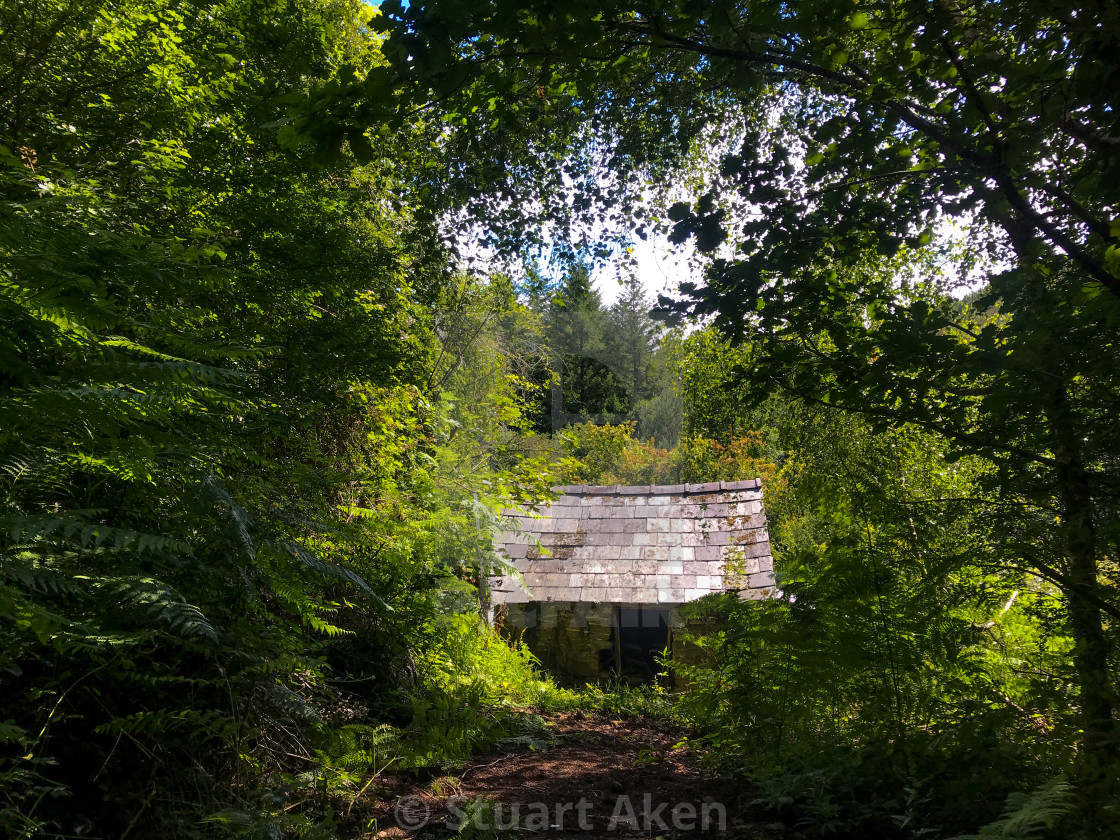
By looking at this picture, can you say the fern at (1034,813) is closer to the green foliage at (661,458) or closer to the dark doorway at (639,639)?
the green foliage at (661,458)

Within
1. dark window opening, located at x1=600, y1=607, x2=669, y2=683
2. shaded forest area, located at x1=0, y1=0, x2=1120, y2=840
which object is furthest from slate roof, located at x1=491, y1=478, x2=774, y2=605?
shaded forest area, located at x1=0, y1=0, x2=1120, y2=840

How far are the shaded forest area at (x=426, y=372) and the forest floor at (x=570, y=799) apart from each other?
0.51 feet

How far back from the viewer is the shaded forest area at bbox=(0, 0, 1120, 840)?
2252mm

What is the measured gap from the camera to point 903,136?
3.64 metres

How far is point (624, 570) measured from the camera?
1022cm

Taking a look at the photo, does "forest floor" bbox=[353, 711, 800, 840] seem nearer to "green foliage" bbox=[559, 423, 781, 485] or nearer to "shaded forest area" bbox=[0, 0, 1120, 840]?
"shaded forest area" bbox=[0, 0, 1120, 840]

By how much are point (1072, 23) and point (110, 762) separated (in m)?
4.03

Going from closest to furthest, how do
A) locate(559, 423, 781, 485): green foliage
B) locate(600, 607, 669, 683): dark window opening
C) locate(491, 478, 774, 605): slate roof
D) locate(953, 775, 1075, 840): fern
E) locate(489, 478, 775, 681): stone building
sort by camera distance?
1. locate(953, 775, 1075, 840): fern
2. locate(491, 478, 774, 605): slate roof
3. locate(489, 478, 775, 681): stone building
4. locate(600, 607, 669, 683): dark window opening
5. locate(559, 423, 781, 485): green foliage

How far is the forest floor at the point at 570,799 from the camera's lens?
10.1 ft

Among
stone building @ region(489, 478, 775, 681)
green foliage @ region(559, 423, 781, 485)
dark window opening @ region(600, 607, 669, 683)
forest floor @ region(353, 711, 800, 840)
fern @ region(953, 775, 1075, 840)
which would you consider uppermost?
green foliage @ region(559, 423, 781, 485)
